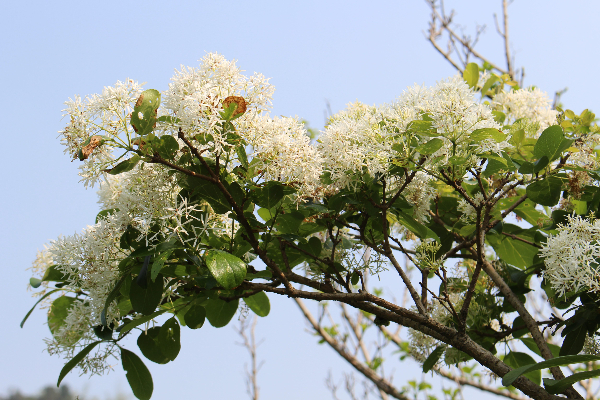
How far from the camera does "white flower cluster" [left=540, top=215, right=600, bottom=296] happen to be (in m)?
1.39

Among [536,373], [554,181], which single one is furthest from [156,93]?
[536,373]

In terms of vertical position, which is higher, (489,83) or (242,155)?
(489,83)

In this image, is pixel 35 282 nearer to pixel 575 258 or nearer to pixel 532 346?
pixel 575 258

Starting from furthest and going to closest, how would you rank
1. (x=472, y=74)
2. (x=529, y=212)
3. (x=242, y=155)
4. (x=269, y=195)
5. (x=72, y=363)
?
1. (x=472, y=74)
2. (x=529, y=212)
3. (x=72, y=363)
4. (x=269, y=195)
5. (x=242, y=155)

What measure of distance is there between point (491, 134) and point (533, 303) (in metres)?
Answer: 4.01

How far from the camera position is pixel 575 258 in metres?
1.42

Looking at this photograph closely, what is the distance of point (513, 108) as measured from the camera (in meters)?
2.77

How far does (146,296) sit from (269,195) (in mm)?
485

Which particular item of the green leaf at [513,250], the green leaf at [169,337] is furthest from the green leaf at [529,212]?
the green leaf at [169,337]

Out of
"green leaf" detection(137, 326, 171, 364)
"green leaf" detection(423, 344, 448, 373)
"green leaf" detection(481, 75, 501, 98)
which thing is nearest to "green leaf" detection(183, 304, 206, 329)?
"green leaf" detection(137, 326, 171, 364)

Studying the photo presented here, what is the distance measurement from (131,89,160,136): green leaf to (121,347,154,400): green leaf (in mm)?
874

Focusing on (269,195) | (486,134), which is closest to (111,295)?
(269,195)

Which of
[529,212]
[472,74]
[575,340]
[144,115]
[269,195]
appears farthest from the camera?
[472,74]

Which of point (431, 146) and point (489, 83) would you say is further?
point (489, 83)
